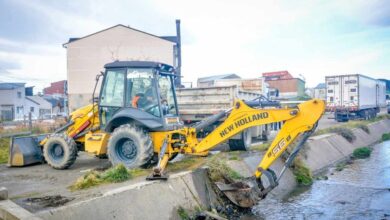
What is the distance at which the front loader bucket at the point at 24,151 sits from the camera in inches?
430

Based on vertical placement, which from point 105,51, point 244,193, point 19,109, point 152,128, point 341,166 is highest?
point 105,51

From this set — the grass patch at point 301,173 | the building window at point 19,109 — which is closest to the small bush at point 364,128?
the grass patch at point 301,173

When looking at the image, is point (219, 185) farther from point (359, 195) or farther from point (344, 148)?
point (344, 148)

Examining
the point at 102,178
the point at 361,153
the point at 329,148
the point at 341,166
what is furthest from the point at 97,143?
the point at 361,153

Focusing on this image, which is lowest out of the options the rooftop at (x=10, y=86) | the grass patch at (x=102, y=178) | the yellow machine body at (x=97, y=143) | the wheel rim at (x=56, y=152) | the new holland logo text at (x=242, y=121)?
the grass patch at (x=102, y=178)

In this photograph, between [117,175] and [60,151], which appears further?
[60,151]

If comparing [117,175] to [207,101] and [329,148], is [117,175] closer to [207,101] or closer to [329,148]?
[207,101]

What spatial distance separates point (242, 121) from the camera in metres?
8.52

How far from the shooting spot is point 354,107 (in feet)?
95.6

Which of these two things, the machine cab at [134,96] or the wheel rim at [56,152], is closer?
the machine cab at [134,96]

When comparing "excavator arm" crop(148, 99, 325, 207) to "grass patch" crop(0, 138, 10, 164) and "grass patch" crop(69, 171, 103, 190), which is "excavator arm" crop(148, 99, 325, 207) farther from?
"grass patch" crop(0, 138, 10, 164)

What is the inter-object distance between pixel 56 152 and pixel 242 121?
5.12m

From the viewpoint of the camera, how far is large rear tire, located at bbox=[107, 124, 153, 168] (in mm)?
8851

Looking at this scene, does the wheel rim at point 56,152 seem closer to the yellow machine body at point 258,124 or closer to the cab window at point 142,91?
the cab window at point 142,91
